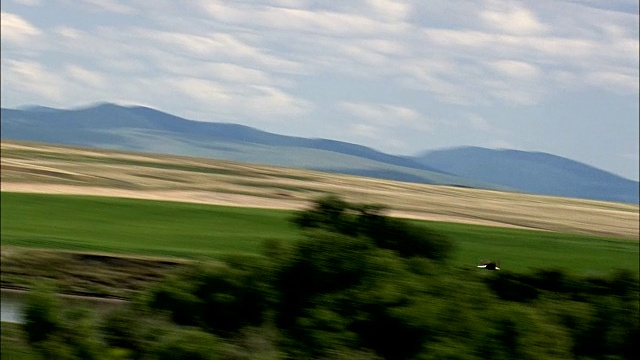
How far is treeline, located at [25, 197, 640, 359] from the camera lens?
38.1 feet

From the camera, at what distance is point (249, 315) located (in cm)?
1325

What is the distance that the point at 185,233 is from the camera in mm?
38688

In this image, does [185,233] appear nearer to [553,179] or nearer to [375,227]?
[375,227]

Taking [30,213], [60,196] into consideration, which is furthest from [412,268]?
[60,196]

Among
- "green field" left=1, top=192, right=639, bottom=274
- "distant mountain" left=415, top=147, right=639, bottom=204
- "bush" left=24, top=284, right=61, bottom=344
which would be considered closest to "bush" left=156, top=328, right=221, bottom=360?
"bush" left=24, top=284, right=61, bottom=344

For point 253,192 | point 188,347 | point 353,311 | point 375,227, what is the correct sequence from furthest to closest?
point 253,192 < point 375,227 < point 353,311 < point 188,347

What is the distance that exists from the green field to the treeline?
30.8ft

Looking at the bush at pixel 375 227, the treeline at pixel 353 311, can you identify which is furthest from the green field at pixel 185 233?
the treeline at pixel 353 311

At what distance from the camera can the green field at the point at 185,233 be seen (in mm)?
29344

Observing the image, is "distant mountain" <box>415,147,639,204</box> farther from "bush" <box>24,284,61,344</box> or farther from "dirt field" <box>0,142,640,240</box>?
"bush" <box>24,284,61,344</box>

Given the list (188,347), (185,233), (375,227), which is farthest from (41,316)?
(185,233)

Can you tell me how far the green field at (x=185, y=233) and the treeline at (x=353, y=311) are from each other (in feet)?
30.8

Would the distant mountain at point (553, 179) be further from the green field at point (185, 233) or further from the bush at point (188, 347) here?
the bush at point (188, 347)

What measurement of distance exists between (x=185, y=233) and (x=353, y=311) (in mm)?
26712
